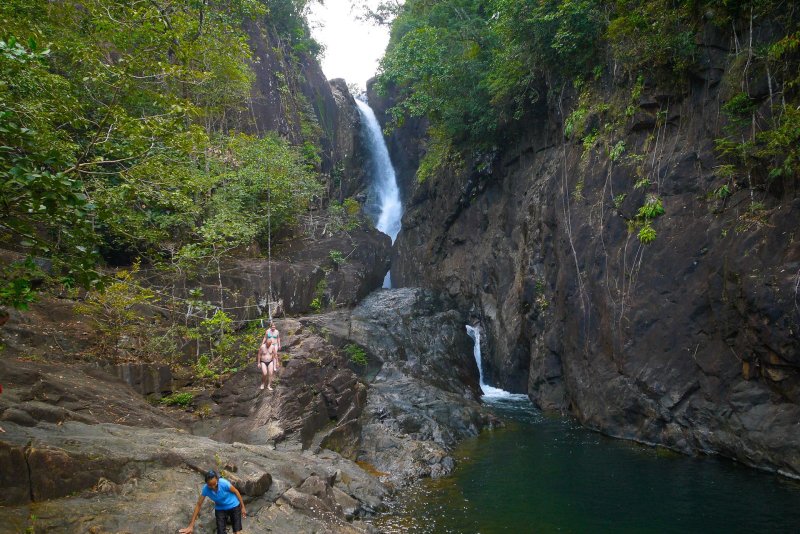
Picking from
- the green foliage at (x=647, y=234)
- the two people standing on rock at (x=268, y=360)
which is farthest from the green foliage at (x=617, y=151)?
the two people standing on rock at (x=268, y=360)

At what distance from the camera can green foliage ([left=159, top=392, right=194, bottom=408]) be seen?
41.0ft

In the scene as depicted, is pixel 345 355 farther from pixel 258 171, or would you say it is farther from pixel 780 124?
pixel 780 124

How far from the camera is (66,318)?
1229cm

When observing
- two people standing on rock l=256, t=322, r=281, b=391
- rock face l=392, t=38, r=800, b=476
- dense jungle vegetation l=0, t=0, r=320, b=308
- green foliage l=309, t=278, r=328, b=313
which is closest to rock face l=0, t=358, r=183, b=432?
dense jungle vegetation l=0, t=0, r=320, b=308

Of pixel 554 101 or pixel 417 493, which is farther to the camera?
pixel 554 101

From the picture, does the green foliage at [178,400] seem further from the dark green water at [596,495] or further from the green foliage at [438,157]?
the green foliage at [438,157]

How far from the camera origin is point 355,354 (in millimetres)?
18688

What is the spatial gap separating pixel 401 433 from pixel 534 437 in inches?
152

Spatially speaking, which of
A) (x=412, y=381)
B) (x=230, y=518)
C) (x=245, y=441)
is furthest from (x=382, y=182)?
(x=230, y=518)

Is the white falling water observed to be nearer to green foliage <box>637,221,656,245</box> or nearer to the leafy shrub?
the leafy shrub

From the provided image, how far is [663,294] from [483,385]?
426 inches

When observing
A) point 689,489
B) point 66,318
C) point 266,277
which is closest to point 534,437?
point 689,489

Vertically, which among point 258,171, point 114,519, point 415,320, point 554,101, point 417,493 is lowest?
point 417,493

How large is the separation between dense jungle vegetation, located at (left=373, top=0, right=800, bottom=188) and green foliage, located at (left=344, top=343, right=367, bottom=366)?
10.4m
